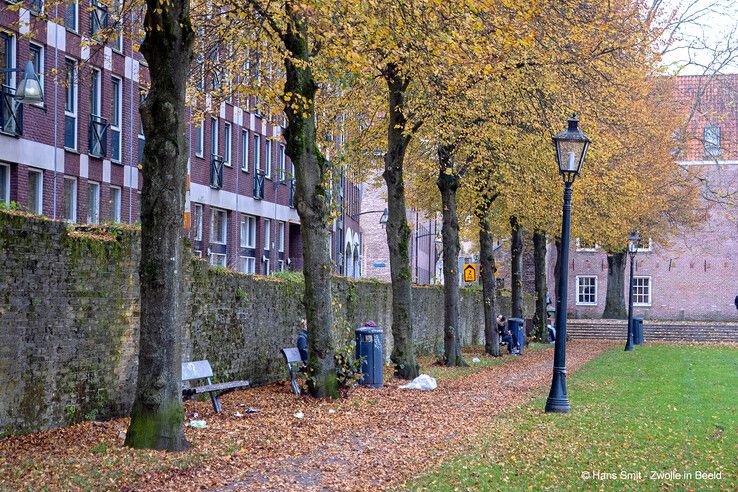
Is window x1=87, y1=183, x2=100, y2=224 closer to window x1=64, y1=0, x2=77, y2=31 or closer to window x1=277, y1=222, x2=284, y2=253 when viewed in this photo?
window x1=64, y1=0, x2=77, y2=31

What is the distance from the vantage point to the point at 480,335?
153 ft

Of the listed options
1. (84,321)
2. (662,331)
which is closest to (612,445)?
(84,321)

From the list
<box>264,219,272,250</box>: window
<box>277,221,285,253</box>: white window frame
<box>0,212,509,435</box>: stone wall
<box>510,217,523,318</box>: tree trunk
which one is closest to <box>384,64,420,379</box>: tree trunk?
<box>0,212,509,435</box>: stone wall

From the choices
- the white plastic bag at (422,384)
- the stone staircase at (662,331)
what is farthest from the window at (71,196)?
the stone staircase at (662,331)

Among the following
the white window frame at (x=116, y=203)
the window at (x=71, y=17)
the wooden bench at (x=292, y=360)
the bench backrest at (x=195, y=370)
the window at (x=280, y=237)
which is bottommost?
the wooden bench at (x=292, y=360)

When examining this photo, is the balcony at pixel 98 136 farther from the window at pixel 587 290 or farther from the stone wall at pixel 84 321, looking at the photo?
the window at pixel 587 290

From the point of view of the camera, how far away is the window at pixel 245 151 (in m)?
47.2

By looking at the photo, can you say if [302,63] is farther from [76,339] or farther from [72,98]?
[72,98]

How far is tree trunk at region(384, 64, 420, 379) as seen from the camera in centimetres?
2322

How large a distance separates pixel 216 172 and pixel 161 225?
32.1 m

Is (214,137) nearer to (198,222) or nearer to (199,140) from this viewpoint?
(199,140)

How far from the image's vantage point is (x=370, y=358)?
21.5 meters

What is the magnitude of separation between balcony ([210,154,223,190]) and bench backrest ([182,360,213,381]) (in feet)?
89.9

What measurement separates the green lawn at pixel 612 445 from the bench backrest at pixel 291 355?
13.6ft
